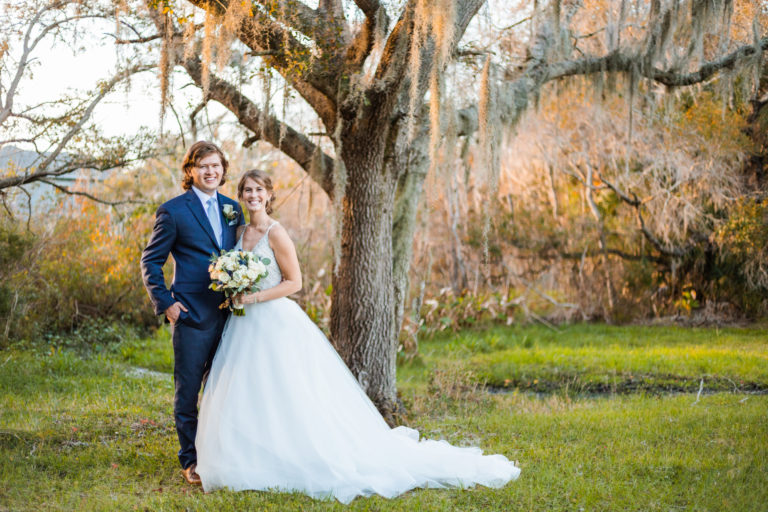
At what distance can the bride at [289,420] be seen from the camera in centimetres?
395

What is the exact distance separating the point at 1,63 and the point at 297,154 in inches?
123

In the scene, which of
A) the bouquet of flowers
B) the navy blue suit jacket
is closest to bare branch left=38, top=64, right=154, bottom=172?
the navy blue suit jacket

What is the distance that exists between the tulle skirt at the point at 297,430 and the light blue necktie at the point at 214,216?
554mm

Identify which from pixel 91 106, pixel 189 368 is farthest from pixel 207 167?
pixel 91 106

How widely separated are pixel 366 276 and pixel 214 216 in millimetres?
1825

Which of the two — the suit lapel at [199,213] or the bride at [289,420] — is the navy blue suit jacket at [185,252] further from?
the bride at [289,420]

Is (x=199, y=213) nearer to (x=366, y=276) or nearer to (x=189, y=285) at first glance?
(x=189, y=285)

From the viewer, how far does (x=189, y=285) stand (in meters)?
4.22

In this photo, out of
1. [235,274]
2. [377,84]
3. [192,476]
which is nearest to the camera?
[235,274]

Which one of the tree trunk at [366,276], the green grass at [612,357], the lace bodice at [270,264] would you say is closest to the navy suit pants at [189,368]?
the lace bodice at [270,264]

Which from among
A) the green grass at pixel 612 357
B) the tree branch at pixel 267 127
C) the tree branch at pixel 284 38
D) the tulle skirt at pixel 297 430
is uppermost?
the tree branch at pixel 284 38

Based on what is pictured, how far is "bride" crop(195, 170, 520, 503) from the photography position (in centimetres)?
395

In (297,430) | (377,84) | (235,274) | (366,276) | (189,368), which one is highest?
(377,84)

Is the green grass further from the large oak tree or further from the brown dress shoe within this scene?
the brown dress shoe
